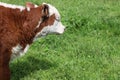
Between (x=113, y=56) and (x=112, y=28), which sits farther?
(x=112, y=28)

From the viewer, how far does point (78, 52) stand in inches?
310

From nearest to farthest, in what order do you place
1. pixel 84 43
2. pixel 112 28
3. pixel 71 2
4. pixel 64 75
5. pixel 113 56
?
pixel 64 75 < pixel 113 56 < pixel 84 43 < pixel 112 28 < pixel 71 2

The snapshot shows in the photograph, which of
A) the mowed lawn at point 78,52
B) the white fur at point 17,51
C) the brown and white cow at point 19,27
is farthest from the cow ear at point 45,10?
the mowed lawn at point 78,52

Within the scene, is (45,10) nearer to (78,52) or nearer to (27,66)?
(27,66)

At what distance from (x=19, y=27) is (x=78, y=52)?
200cm

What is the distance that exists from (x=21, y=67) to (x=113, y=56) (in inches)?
67.6

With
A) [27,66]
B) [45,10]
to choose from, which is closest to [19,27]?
[45,10]

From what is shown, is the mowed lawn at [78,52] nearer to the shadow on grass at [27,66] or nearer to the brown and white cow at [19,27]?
the shadow on grass at [27,66]

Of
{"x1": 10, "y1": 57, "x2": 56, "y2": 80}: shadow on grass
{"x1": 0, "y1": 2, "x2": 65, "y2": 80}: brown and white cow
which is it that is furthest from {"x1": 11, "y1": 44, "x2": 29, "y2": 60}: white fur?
{"x1": 10, "y1": 57, "x2": 56, "y2": 80}: shadow on grass

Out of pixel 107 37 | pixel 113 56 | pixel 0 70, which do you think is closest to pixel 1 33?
pixel 0 70

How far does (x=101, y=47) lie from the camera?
8.09 metres

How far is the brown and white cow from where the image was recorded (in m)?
6.02

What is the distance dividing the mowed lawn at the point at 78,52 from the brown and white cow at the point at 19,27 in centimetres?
88

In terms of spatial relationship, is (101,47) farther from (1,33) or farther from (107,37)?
(1,33)
